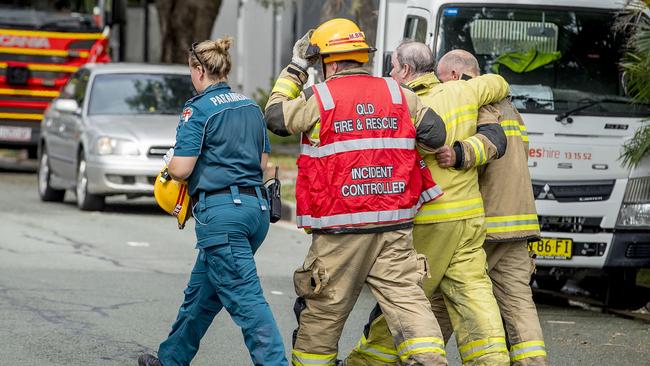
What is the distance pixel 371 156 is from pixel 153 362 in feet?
5.44

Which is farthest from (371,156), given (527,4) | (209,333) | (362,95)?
(527,4)

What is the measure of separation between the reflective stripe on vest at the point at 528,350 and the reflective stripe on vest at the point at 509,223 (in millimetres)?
559

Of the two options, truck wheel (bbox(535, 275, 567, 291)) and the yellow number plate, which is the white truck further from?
truck wheel (bbox(535, 275, 567, 291))

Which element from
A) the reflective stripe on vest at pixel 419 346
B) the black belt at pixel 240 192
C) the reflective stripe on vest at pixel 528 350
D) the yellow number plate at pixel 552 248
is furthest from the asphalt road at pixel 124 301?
the reflective stripe on vest at pixel 419 346

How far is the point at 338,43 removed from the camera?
6.09m

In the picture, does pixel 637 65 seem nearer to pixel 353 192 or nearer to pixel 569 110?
pixel 569 110

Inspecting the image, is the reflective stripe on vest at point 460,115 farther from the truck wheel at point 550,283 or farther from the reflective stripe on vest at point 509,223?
the truck wheel at point 550,283

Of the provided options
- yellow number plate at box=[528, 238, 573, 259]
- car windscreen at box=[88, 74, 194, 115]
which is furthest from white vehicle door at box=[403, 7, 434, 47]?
car windscreen at box=[88, 74, 194, 115]

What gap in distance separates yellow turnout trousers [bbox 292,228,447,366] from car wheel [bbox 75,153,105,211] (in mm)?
A: 9117

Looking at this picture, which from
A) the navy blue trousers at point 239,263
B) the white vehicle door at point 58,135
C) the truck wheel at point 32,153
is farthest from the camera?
the truck wheel at point 32,153

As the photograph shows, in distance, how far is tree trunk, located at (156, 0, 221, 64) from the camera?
22.7m

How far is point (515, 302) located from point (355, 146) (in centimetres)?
137

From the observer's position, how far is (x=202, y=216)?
20.9 ft

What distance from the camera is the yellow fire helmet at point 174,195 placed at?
6.53 m
